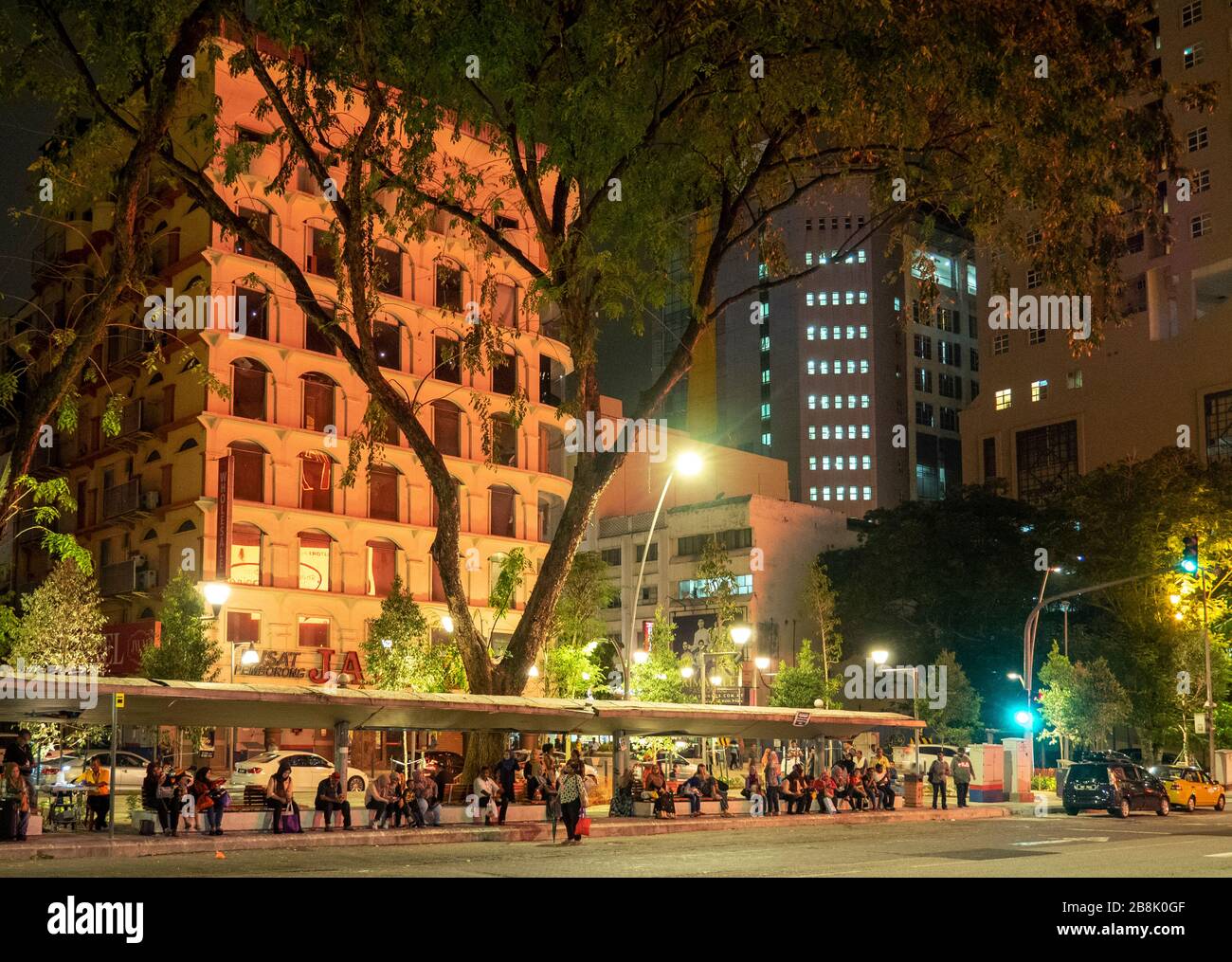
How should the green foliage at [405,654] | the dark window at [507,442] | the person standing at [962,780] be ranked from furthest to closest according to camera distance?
the dark window at [507,442] < the green foliage at [405,654] < the person standing at [962,780]

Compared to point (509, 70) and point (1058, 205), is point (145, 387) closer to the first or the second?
point (509, 70)

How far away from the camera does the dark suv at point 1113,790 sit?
1452 inches

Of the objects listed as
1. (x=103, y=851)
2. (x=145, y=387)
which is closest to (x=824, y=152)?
(x=103, y=851)

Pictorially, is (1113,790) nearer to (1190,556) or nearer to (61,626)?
(1190,556)

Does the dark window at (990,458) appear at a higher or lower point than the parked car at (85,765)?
higher

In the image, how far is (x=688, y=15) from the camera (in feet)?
70.0

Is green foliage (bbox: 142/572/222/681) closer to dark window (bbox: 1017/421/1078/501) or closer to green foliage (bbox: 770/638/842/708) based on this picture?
green foliage (bbox: 770/638/842/708)

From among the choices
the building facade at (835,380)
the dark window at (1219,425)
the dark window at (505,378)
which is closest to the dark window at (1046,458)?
the dark window at (1219,425)

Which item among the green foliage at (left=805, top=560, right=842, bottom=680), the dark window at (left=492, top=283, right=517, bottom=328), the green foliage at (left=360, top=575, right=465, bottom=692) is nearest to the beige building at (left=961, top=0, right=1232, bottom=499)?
the green foliage at (left=805, top=560, right=842, bottom=680)

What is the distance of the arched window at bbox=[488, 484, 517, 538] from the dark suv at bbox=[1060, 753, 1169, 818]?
1158 inches

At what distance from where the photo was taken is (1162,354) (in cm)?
8338

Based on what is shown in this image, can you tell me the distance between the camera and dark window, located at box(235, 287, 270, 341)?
52.6m

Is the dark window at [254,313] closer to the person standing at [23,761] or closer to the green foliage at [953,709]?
the person standing at [23,761]

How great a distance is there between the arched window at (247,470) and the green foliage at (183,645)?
17.4ft
